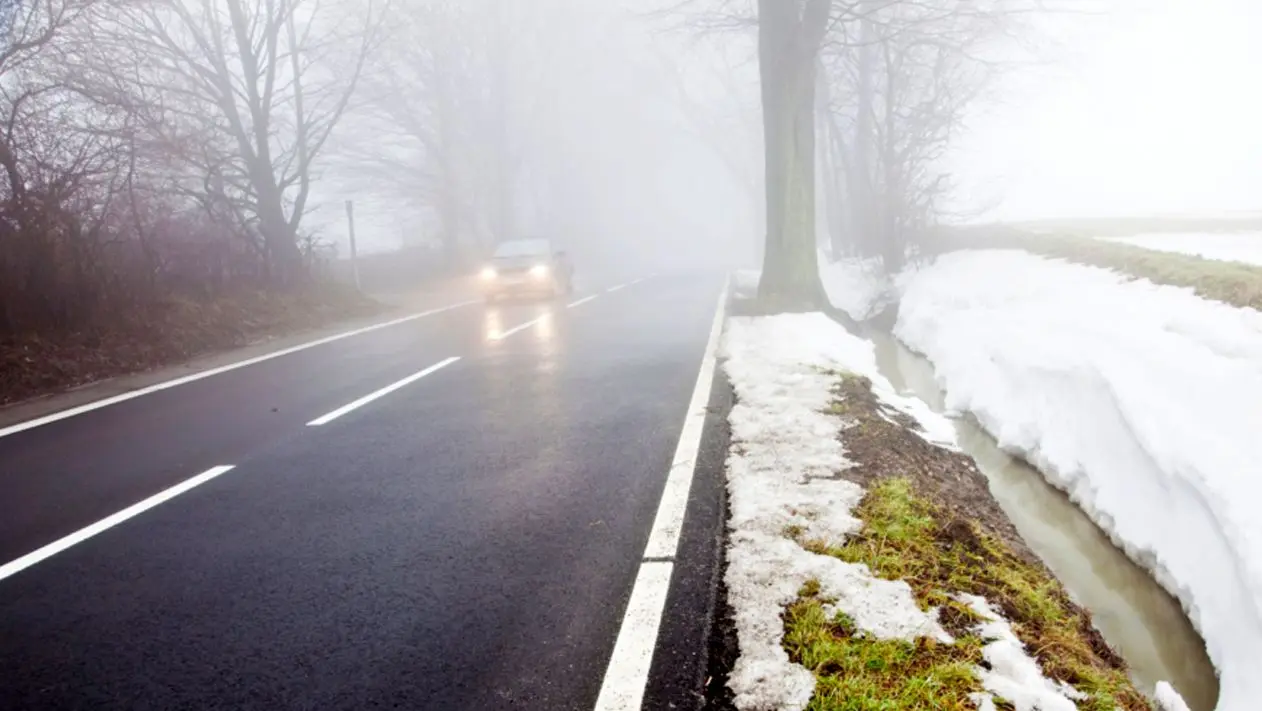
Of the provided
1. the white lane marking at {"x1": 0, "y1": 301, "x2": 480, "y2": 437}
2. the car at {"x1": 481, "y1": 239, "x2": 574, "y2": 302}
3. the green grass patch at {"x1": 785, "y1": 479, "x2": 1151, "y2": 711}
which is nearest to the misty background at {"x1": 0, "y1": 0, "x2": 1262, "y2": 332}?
the white lane marking at {"x1": 0, "y1": 301, "x2": 480, "y2": 437}

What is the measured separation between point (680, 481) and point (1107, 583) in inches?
97.4

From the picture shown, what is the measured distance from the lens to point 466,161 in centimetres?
3516

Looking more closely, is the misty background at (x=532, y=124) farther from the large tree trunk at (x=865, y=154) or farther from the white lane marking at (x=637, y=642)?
the white lane marking at (x=637, y=642)

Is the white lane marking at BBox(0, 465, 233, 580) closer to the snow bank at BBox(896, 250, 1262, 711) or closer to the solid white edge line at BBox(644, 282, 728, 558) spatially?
the solid white edge line at BBox(644, 282, 728, 558)

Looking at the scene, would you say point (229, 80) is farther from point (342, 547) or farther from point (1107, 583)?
point (1107, 583)

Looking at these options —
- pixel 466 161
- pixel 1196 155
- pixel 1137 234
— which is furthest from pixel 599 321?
pixel 1196 155

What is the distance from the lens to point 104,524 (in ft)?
14.1

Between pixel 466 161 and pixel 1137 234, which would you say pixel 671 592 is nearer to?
pixel 1137 234

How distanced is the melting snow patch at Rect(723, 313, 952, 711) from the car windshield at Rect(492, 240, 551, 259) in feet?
39.9

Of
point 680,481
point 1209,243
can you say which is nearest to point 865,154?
point 1209,243

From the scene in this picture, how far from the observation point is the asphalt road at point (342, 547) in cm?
278

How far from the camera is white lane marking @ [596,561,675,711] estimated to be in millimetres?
2580

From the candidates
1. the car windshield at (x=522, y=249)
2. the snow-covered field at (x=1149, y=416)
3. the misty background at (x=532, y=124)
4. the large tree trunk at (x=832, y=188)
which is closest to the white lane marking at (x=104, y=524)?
the snow-covered field at (x=1149, y=416)

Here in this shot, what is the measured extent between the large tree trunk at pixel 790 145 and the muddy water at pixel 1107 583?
6.36m
